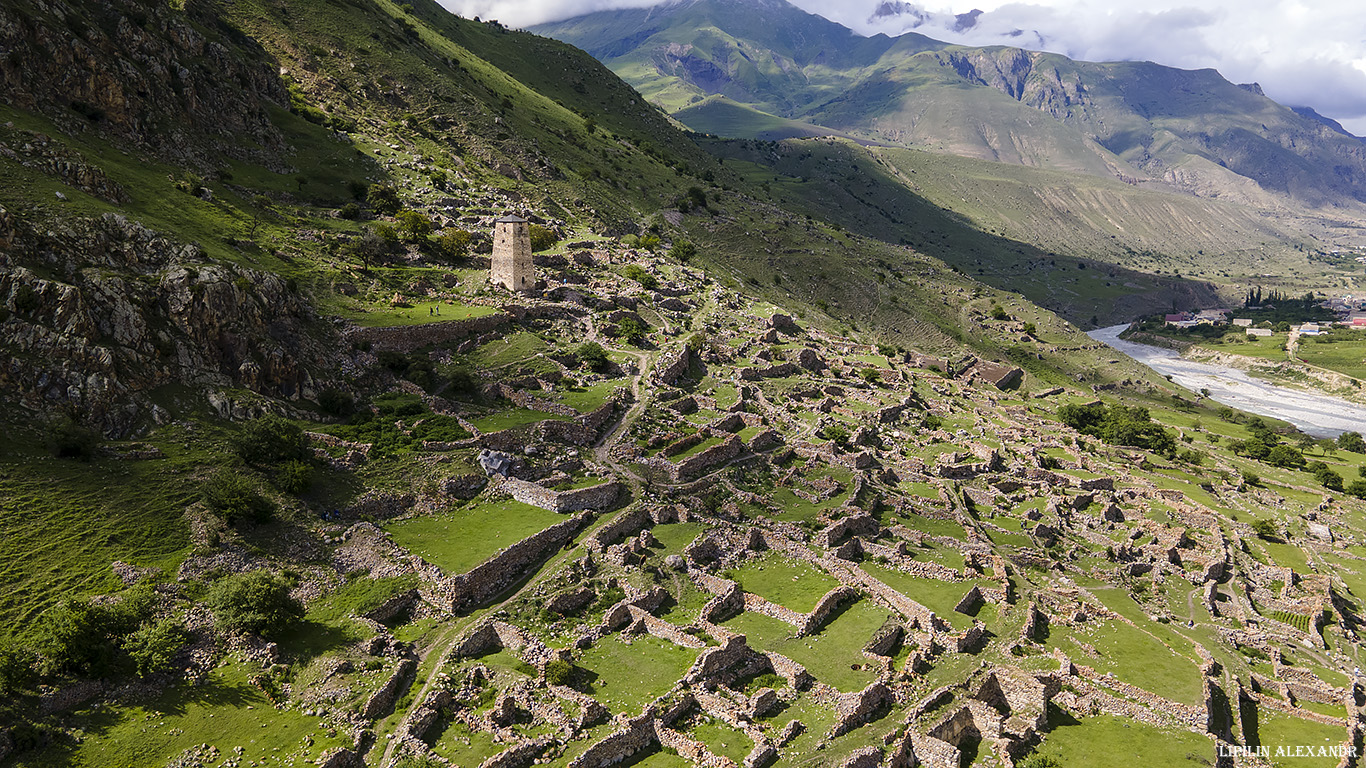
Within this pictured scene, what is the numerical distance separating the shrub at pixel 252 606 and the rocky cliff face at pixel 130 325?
1460cm

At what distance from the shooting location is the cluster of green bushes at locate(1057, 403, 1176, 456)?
298 feet

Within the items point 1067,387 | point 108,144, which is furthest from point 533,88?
A: point 1067,387

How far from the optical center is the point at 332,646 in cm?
3238

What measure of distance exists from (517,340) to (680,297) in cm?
2910

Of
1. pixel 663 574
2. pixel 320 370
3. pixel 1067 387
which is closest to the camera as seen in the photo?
pixel 663 574

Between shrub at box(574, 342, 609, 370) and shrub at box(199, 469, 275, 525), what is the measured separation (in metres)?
29.4

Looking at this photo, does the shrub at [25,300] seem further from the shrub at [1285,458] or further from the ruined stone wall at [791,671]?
the shrub at [1285,458]

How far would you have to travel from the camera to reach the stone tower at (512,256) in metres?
70.9

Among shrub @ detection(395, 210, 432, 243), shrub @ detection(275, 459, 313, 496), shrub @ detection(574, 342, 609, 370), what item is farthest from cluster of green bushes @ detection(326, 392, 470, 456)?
shrub @ detection(395, 210, 432, 243)

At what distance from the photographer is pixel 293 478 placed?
40469 millimetres

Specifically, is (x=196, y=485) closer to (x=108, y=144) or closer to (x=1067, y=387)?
(x=108, y=144)

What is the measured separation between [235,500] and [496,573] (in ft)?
46.9

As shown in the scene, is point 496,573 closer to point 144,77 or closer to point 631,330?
point 631,330

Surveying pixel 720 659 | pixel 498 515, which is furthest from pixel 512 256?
pixel 720 659
